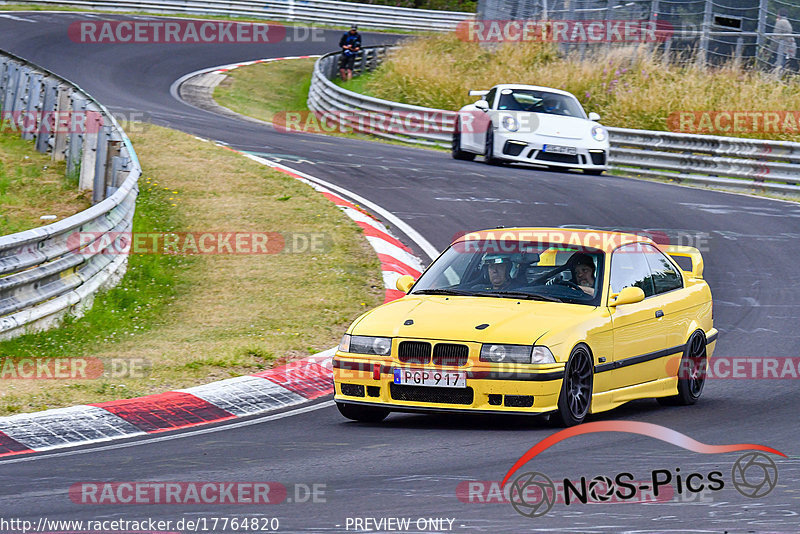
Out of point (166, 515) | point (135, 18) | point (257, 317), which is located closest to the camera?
point (166, 515)

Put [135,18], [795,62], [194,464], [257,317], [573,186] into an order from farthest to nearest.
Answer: [135,18] → [795,62] → [573,186] → [257,317] → [194,464]

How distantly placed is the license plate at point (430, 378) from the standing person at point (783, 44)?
2118cm

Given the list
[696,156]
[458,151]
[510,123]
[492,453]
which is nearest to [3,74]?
[458,151]

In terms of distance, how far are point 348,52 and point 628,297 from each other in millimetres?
28754

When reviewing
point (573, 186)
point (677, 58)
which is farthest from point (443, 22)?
point (573, 186)

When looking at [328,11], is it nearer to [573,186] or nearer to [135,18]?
[135,18]

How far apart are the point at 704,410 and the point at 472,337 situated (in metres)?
2.10

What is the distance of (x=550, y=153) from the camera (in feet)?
68.8

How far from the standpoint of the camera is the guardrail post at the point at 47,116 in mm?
17016

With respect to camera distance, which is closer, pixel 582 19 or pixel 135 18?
pixel 582 19

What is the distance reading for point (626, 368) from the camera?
27.3 ft

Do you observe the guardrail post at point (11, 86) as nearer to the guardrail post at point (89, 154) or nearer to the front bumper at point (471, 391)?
the guardrail post at point (89, 154)

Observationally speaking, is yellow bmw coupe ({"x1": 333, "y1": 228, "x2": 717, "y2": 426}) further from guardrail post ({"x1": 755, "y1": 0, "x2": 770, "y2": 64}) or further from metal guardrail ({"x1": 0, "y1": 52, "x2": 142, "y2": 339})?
guardrail post ({"x1": 755, "y1": 0, "x2": 770, "y2": 64})

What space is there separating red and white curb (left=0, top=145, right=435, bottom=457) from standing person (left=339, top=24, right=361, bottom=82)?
87.5 feet
